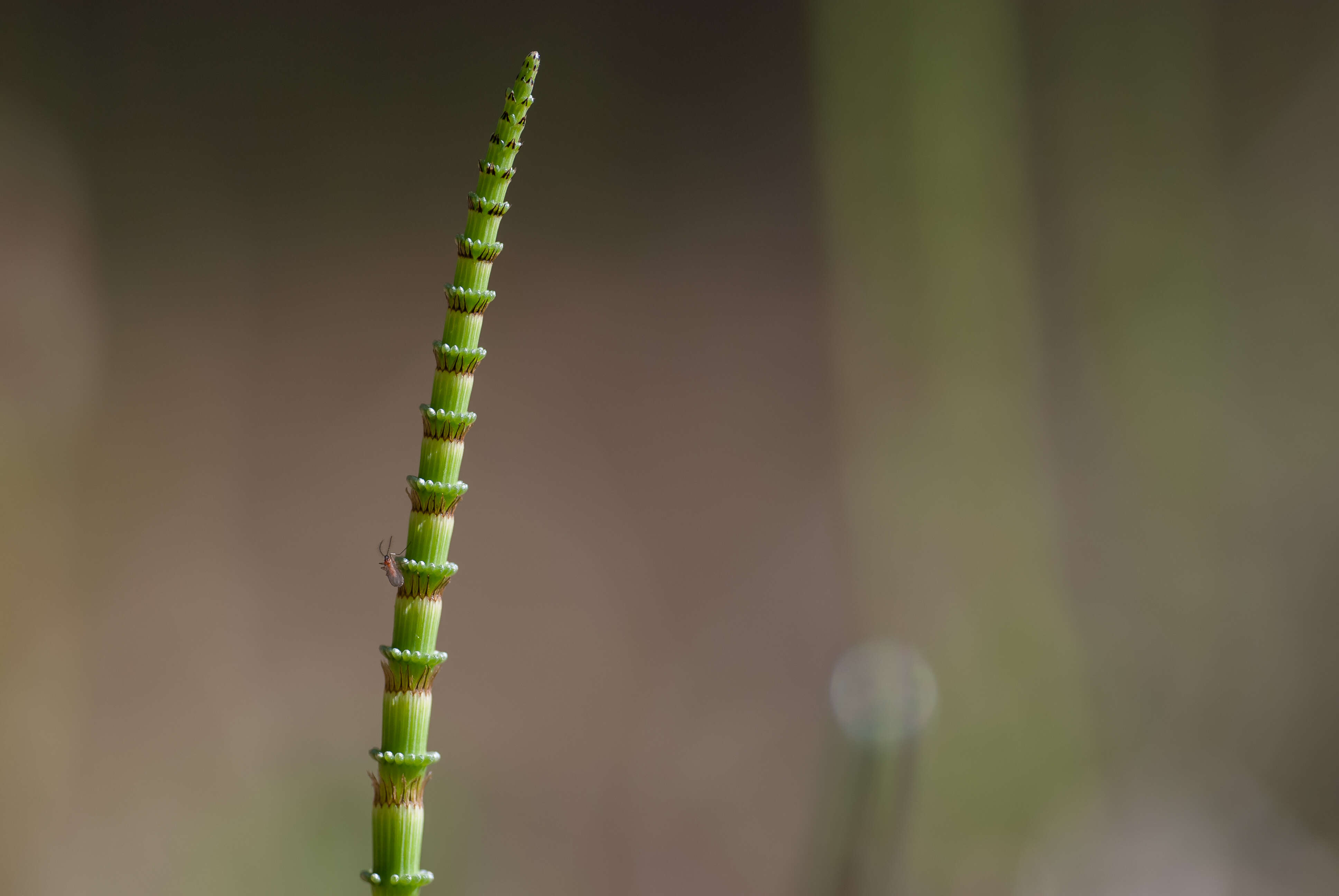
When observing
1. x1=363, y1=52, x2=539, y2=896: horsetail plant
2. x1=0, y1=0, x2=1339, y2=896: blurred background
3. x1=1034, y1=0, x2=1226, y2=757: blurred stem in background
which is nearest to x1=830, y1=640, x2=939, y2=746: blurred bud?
x1=0, y1=0, x2=1339, y2=896: blurred background

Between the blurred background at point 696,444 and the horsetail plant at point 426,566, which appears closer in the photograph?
the horsetail plant at point 426,566

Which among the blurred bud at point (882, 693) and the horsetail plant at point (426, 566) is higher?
the horsetail plant at point (426, 566)

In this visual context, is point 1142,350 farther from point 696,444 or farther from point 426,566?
point 426,566

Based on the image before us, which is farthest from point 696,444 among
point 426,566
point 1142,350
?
point 426,566

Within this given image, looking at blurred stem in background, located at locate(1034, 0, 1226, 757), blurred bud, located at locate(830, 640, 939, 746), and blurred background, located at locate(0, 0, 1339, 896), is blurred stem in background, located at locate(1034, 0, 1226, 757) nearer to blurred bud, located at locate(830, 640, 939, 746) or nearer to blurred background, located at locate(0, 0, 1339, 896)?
blurred background, located at locate(0, 0, 1339, 896)

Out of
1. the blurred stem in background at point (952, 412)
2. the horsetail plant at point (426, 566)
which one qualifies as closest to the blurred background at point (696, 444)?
the blurred stem in background at point (952, 412)

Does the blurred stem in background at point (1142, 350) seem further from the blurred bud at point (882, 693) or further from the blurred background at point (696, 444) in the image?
the blurred bud at point (882, 693)
